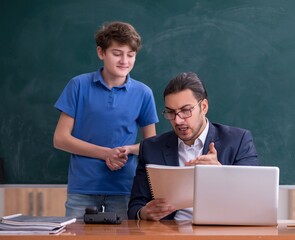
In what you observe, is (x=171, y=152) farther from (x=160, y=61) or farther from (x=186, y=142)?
(x=160, y=61)

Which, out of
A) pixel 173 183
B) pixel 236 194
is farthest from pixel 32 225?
pixel 236 194

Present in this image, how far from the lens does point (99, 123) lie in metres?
4.02

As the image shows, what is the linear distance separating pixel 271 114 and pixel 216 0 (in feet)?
2.64

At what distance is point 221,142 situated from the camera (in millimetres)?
3557

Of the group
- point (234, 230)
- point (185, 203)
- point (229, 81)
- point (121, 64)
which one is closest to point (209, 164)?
point (185, 203)

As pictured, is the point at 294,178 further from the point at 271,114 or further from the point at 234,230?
the point at 234,230

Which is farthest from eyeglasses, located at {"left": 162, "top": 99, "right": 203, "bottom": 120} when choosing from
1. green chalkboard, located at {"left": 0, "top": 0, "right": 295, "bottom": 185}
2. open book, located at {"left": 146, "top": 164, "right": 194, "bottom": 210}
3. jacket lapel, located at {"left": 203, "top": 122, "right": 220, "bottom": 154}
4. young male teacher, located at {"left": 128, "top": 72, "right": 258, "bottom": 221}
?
green chalkboard, located at {"left": 0, "top": 0, "right": 295, "bottom": 185}

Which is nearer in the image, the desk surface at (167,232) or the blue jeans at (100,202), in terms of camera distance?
the desk surface at (167,232)

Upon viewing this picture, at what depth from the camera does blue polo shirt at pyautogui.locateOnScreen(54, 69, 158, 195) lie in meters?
4.02

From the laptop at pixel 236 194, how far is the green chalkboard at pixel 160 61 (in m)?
1.60

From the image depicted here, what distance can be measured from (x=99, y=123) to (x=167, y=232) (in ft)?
4.61

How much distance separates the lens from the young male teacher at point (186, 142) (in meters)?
3.50

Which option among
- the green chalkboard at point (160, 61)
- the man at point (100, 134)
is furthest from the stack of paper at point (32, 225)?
the green chalkboard at point (160, 61)

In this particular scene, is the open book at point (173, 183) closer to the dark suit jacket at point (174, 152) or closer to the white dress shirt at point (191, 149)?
the dark suit jacket at point (174, 152)
